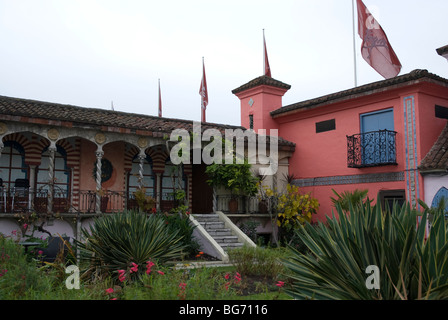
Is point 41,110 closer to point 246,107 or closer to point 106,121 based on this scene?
point 106,121

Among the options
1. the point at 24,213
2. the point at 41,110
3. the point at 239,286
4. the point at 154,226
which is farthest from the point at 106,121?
the point at 239,286

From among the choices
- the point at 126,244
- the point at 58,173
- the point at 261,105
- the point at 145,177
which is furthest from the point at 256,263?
the point at 261,105

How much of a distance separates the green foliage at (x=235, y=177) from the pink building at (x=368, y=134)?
10.2 ft

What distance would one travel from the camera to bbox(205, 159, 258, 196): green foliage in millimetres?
15367

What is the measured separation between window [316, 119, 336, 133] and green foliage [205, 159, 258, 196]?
361 cm

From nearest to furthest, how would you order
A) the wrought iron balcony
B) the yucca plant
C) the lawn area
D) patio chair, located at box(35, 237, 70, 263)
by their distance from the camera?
the lawn area, the yucca plant, patio chair, located at box(35, 237, 70, 263), the wrought iron balcony

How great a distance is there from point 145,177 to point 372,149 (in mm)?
8643

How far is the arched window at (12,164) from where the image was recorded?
14297 mm

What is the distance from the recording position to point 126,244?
7.61m

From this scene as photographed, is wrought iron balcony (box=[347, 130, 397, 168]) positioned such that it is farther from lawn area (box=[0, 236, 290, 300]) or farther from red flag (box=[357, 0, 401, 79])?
lawn area (box=[0, 236, 290, 300])

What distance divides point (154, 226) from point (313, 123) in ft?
36.8

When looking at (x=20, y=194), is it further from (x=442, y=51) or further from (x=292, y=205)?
(x=442, y=51)

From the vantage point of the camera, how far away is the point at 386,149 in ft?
47.8

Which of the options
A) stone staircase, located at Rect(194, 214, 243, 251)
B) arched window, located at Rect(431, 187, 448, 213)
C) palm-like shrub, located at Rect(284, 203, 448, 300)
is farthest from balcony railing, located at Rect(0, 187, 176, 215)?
palm-like shrub, located at Rect(284, 203, 448, 300)
